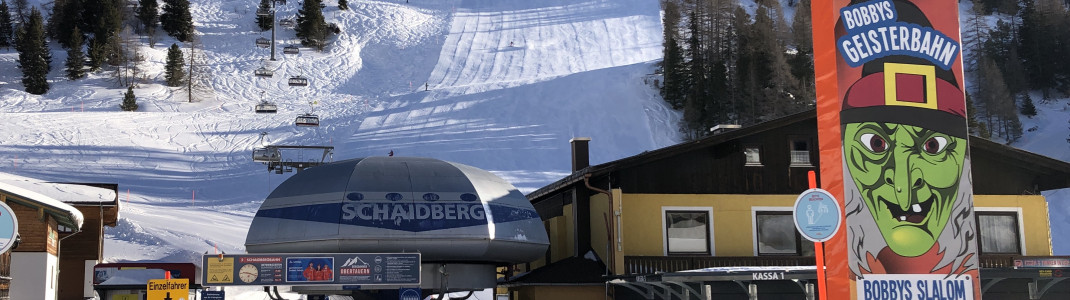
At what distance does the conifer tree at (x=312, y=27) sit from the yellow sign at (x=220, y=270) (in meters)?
75.1

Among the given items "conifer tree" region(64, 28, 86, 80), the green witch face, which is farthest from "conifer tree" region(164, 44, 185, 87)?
the green witch face

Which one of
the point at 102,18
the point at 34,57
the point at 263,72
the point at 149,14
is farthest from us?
the point at 149,14

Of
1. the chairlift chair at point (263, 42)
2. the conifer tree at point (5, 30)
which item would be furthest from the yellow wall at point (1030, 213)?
the conifer tree at point (5, 30)

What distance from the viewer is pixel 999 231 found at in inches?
993

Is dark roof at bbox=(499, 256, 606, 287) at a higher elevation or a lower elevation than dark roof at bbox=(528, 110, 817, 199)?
lower

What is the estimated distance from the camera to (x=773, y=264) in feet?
79.9

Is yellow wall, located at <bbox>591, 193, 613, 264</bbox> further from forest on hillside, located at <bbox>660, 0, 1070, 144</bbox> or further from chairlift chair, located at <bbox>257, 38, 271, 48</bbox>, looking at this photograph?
chairlift chair, located at <bbox>257, 38, 271, 48</bbox>

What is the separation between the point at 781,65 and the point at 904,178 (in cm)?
7598

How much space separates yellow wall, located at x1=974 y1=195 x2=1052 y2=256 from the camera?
25.1 meters

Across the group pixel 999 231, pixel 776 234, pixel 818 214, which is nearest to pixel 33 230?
pixel 776 234

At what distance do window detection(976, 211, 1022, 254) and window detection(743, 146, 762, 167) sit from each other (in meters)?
5.09

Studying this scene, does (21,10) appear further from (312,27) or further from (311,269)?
(311,269)

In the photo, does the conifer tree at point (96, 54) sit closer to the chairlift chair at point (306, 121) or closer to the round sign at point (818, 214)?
the chairlift chair at point (306, 121)

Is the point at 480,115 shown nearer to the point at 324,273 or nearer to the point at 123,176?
the point at 123,176
